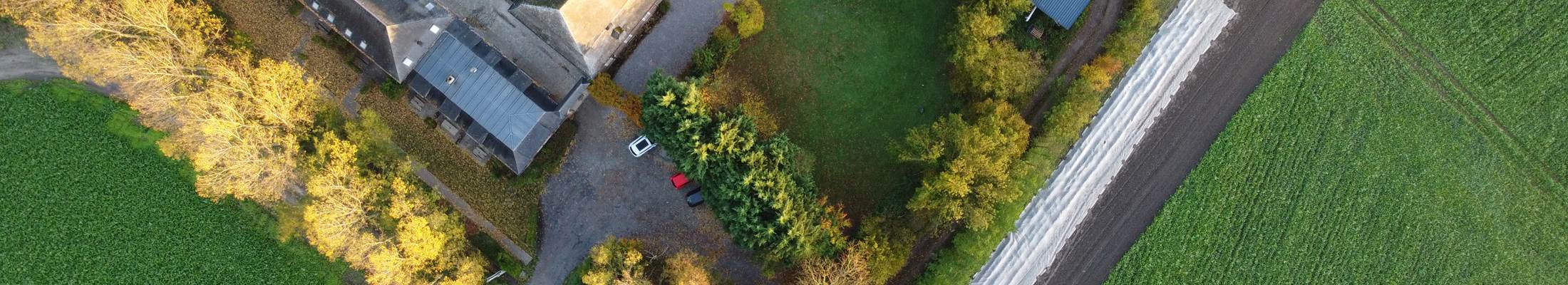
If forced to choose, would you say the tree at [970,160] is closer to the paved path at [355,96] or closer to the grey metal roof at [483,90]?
the grey metal roof at [483,90]

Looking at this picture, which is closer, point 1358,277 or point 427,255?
point 427,255

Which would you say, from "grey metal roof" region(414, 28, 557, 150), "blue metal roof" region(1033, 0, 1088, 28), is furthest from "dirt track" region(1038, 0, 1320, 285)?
"grey metal roof" region(414, 28, 557, 150)

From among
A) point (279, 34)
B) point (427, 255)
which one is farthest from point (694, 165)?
point (279, 34)

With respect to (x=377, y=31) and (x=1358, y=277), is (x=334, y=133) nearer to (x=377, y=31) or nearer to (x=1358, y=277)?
(x=377, y=31)

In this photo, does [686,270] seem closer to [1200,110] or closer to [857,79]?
[857,79]

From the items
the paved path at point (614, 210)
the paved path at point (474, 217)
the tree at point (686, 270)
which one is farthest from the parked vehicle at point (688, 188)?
the paved path at point (474, 217)

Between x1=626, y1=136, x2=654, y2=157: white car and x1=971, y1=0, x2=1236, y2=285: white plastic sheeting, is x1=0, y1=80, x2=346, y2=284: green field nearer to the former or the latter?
x1=626, y1=136, x2=654, y2=157: white car
